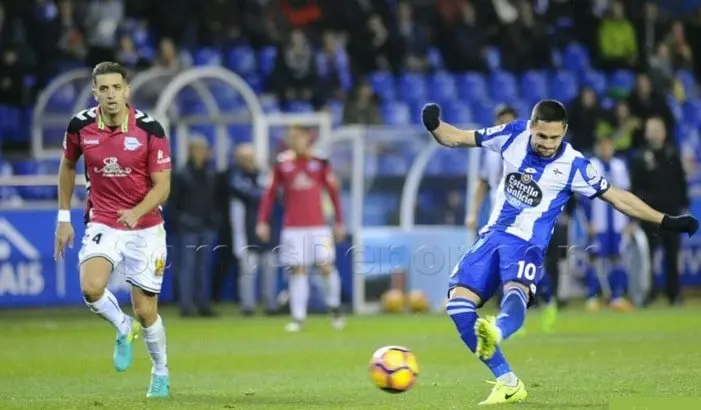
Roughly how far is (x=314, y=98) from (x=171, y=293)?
206 inches

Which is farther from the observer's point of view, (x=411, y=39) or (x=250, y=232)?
(x=411, y=39)

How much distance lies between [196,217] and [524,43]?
10.4 meters

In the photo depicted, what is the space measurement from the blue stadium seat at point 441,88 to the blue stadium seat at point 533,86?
5.04 feet

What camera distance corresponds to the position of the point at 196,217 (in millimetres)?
21172

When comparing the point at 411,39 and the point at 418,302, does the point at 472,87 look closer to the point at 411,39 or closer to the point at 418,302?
the point at 411,39

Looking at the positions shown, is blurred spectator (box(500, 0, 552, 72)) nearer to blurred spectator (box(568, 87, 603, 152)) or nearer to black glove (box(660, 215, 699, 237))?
blurred spectator (box(568, 87, 603, 152))

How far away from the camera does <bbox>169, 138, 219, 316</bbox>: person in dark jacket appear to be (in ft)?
69.1

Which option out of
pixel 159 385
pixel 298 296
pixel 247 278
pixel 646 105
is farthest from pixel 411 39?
pixel 159 385

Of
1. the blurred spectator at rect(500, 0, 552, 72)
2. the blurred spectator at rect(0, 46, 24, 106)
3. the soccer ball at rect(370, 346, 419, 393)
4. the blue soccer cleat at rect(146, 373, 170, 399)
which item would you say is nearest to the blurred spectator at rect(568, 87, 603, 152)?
the blurred spectator at rect(500, 0, 552, 72)

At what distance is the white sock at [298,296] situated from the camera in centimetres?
1873

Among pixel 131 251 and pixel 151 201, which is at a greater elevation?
pixel 151 201

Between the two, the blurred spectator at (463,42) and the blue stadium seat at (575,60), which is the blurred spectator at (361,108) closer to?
the blurred spectator at (463,42)

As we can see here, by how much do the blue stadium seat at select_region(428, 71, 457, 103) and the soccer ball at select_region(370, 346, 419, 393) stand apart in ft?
60.0

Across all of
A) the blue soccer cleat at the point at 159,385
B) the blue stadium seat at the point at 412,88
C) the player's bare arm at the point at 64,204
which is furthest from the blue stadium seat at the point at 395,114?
the blue soccer cleat at the point at 159,385
